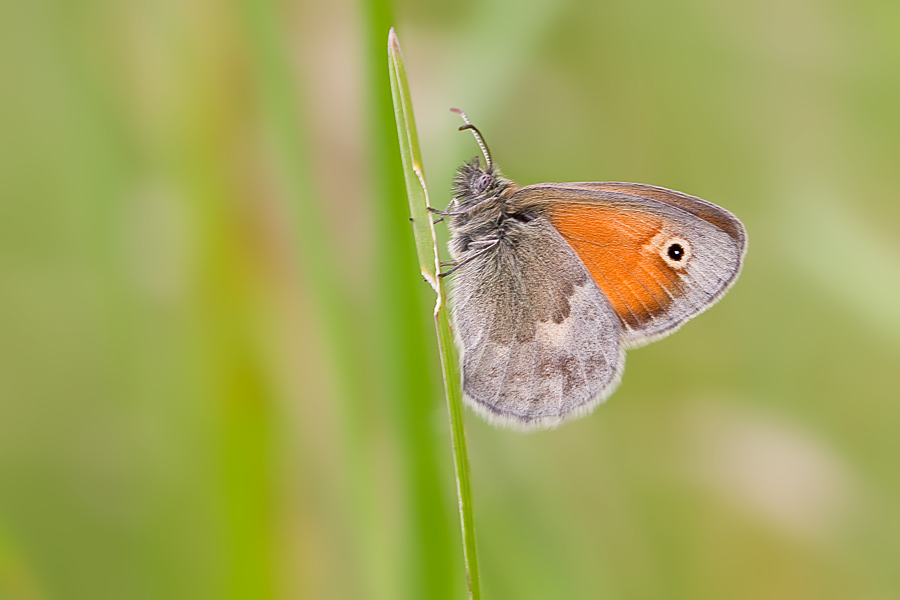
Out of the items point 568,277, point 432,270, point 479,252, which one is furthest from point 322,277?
point 568,277

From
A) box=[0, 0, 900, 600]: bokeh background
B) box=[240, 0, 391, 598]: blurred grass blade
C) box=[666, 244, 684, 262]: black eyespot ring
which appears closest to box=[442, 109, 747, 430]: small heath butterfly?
box=[666, 244, 684, 262]: black eyespot ring


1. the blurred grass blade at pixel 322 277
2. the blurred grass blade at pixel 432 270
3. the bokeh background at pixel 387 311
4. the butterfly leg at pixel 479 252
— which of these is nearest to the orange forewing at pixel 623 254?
the butterfly leg at pixel 479 252

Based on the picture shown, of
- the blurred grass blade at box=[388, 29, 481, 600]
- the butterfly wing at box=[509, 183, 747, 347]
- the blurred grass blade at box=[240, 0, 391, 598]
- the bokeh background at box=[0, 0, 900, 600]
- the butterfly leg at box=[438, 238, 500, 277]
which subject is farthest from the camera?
the butterfly leg at box=[438, 238, 500, 277]

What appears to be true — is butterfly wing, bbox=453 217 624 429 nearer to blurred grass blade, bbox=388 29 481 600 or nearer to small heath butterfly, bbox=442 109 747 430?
small heath butterfly, bbox=442 109 747 430

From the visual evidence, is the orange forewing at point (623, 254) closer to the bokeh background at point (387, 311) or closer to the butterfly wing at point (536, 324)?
the butterfly wing at point (536, 324)

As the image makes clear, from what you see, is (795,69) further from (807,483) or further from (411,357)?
(411,357)

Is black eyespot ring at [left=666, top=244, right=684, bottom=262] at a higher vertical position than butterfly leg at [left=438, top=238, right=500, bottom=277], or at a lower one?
lower

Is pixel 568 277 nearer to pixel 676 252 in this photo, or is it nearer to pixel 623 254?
pixel 623 254
